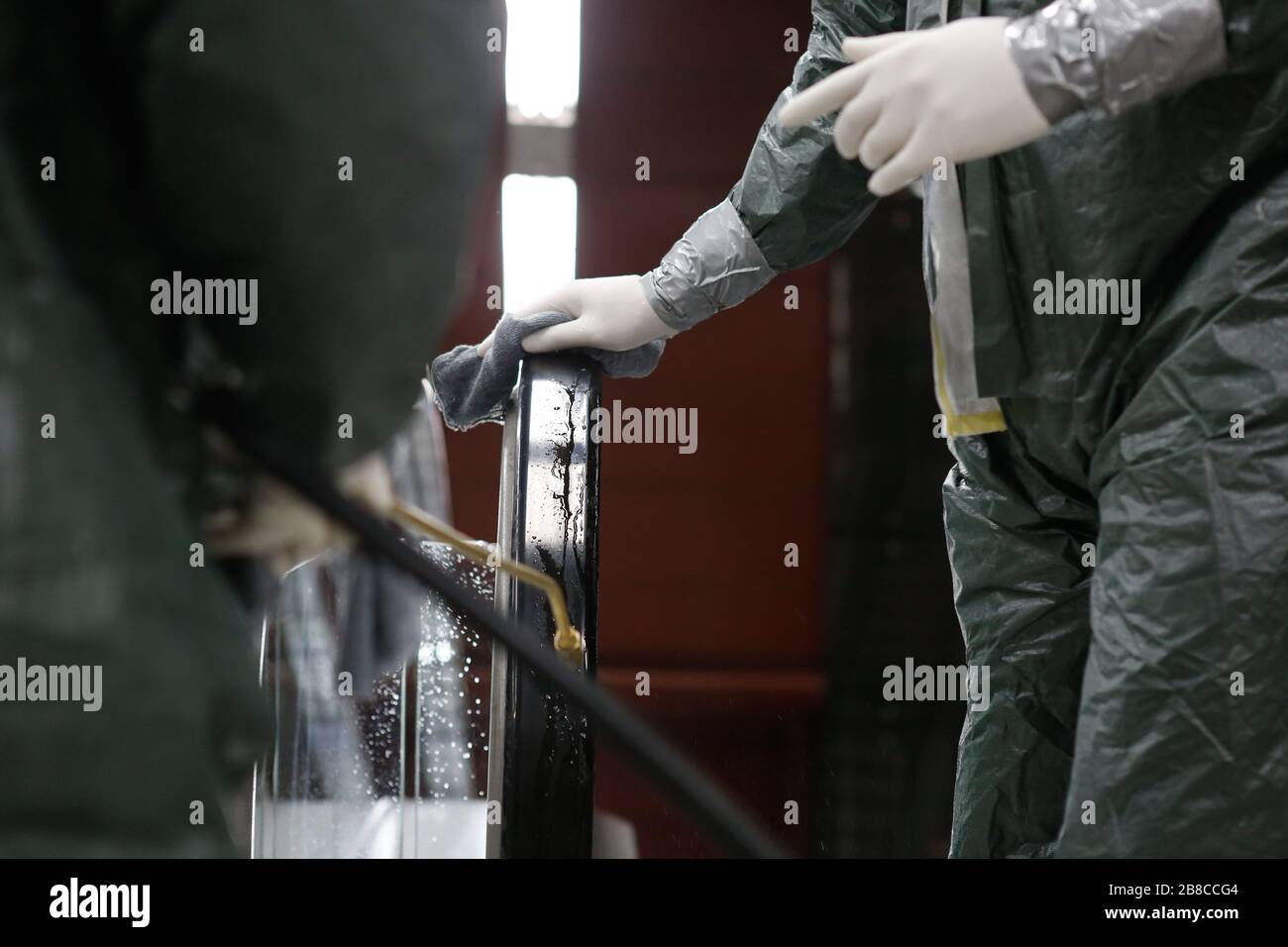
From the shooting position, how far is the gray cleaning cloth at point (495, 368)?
1.12 meters

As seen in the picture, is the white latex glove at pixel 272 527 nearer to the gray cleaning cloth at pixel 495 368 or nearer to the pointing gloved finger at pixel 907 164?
the pointing gloved finger at pixel 907 164

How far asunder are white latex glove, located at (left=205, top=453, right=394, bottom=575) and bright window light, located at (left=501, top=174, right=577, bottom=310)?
3285mm

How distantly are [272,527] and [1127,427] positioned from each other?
607 millimetres

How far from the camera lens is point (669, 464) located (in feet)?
12.5

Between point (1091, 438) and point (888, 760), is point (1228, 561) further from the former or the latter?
point (888, 760)

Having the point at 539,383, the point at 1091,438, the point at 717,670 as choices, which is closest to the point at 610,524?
the point at 717,670

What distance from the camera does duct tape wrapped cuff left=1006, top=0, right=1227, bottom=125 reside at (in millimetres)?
774

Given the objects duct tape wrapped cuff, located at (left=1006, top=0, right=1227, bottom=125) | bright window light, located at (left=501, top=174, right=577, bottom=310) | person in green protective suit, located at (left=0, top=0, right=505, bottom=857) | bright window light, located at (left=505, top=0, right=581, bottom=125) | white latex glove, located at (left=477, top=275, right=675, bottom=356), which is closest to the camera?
person in green protective suit, located at (left=0, top=0, right=505, bottom=857)

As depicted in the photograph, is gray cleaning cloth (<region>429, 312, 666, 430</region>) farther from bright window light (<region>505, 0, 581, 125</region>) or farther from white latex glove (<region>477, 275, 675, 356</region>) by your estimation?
bright window light (<region>505, 0, 581, 125</region>)

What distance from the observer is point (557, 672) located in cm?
46

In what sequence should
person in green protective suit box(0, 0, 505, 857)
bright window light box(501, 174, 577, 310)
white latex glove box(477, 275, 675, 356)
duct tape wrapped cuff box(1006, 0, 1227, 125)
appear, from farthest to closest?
bright window light box(501, 174, 577, 310)
white latex glove box(477, 275, 675, 356)
duct tape wrapped cuff box(1006, 0, 1227, 125)
person in green protective suit box(0, 0, 505, 857)

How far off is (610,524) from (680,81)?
54.9 inches

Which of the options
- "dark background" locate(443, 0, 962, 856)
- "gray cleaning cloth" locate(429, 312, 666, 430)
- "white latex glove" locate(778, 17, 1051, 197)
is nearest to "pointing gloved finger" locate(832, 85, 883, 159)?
"white latex glove" locate(778, 17, 1051, 197)

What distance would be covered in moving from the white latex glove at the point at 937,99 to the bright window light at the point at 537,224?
2964 mm
